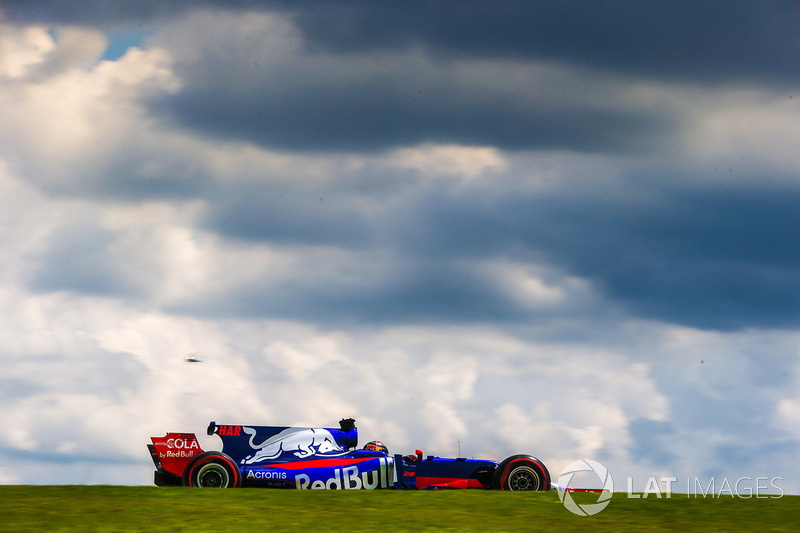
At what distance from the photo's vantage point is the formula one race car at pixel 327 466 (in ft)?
69.3

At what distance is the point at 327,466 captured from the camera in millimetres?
21516

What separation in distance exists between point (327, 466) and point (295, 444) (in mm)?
1036

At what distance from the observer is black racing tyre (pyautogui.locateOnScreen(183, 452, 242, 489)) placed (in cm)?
2019

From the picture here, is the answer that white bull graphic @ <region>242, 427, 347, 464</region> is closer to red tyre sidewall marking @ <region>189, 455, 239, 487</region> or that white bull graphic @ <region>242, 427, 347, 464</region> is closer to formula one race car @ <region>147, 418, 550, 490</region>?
formula one race car @ <region>147, 418, 550, 490</region>

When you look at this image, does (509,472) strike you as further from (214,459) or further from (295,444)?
(214,459)

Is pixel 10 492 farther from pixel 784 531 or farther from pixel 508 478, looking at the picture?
pixel 784 531

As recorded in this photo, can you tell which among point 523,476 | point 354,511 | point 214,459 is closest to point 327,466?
point 214,459

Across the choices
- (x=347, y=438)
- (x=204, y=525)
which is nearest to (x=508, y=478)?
(x=347, y=438)

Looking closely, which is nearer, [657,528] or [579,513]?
[657,528]

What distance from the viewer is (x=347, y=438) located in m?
22.7

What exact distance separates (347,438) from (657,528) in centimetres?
980

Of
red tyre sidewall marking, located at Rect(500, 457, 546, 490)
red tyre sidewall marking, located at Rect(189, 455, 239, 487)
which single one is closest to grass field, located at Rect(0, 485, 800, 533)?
red tyre sidewall marking, located at Rect(189, 455, 239, 487)

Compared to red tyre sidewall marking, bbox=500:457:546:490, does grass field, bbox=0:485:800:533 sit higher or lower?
lower

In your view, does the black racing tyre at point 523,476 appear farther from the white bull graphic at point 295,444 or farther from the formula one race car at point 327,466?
the white bull graphic at point 295,444
